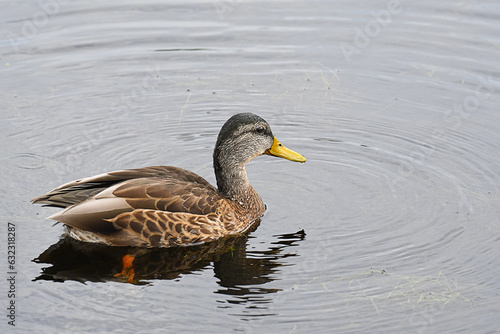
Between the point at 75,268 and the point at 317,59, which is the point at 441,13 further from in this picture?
the point at 75,268

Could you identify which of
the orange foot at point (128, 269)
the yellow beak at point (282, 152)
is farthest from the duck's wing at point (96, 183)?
the yellow beak at point (282, 152)

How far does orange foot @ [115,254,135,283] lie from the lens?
8422 mm

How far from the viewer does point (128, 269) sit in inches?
339

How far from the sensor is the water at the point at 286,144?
7.82m

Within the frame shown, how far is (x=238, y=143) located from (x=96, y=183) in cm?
190

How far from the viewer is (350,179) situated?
419 inches

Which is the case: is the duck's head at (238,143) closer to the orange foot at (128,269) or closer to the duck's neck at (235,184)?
the duck's neck at (235,184)

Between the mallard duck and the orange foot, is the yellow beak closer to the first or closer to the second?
the mallard duck

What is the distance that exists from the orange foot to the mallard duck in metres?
0.29

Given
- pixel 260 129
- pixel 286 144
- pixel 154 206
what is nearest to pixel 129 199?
pixel 154 206

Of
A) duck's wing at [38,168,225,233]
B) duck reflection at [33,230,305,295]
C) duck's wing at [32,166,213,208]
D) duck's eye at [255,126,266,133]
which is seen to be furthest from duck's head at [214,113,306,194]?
duck reflection at [33,230,305,295]

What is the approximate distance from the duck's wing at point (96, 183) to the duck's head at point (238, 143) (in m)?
0.36

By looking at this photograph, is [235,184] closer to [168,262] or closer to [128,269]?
[168,262]

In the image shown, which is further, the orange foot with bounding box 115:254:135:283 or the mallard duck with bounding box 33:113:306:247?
the mallard duck with bounding box 33:113:306:247
